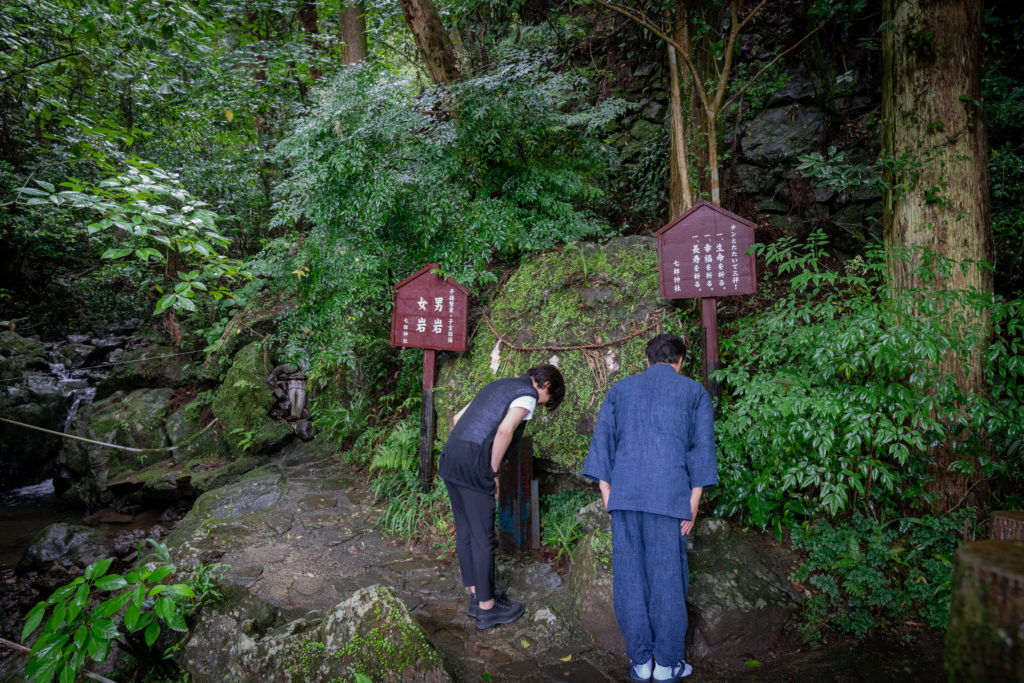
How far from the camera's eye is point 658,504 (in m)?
2.89

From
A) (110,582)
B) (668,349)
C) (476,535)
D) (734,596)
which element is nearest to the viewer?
(110,582)

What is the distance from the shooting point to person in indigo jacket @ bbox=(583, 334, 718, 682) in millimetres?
2922

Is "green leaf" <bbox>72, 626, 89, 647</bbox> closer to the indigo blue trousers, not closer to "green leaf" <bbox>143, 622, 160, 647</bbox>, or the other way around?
"green leaf" <bbox>143, 622, 160, 647</bbox>

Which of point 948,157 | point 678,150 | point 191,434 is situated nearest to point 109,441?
point 191,434

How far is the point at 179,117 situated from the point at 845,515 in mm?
12112

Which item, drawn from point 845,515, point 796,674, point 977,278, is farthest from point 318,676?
point 977,278

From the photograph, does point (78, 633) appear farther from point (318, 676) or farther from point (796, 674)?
point (796, 674)

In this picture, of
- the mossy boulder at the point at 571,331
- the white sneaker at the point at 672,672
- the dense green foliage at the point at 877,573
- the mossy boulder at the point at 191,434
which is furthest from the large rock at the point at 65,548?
the dense green foliage at the point at 877,573

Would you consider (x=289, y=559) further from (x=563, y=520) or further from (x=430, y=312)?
(x=430, y=312)

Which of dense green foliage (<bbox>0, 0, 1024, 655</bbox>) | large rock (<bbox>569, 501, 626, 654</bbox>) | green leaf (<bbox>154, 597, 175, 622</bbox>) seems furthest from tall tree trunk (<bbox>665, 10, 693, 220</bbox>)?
green leaf (<bbox>154, 597, 175, 622</bbox>)

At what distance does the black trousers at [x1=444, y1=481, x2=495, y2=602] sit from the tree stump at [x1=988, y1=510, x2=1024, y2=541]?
273cm

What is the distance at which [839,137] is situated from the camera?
21.9 ft

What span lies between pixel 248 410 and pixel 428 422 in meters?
4.67

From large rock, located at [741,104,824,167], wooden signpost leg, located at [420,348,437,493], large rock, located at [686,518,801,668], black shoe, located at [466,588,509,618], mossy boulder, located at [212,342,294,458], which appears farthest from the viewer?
mossy boulder, located at [212,342,294,458]
